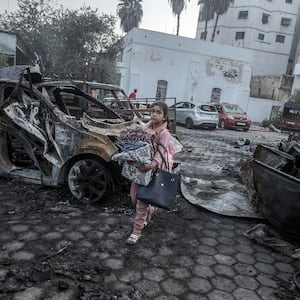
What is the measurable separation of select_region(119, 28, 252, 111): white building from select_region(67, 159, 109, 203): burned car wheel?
2075 centimetres

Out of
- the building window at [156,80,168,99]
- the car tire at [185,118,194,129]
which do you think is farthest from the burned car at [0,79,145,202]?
the building window at [156,80,168,99]

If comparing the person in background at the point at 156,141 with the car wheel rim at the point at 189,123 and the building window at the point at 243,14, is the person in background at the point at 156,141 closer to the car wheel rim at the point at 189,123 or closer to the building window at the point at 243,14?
the car wheel rim at the point at 189,123

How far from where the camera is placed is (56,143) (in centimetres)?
457

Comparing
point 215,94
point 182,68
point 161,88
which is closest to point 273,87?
point 215,94

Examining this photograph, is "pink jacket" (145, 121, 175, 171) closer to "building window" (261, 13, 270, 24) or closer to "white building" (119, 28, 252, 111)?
"white building" (119, 28, 252, 111)

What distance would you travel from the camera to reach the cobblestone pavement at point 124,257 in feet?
9.19

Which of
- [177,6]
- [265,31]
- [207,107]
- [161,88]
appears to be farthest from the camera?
[265,31]

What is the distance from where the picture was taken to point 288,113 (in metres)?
22.2

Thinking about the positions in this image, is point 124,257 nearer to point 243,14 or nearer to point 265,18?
point 243,14

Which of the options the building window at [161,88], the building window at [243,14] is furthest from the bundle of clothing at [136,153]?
the building window at [243,14]

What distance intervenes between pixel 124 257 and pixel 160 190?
789 millimetres

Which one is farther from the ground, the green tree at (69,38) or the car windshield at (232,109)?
the green tree at (69,38)

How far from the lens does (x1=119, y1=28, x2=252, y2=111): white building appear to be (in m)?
24.4

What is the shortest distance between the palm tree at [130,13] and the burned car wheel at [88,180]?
146 feet
